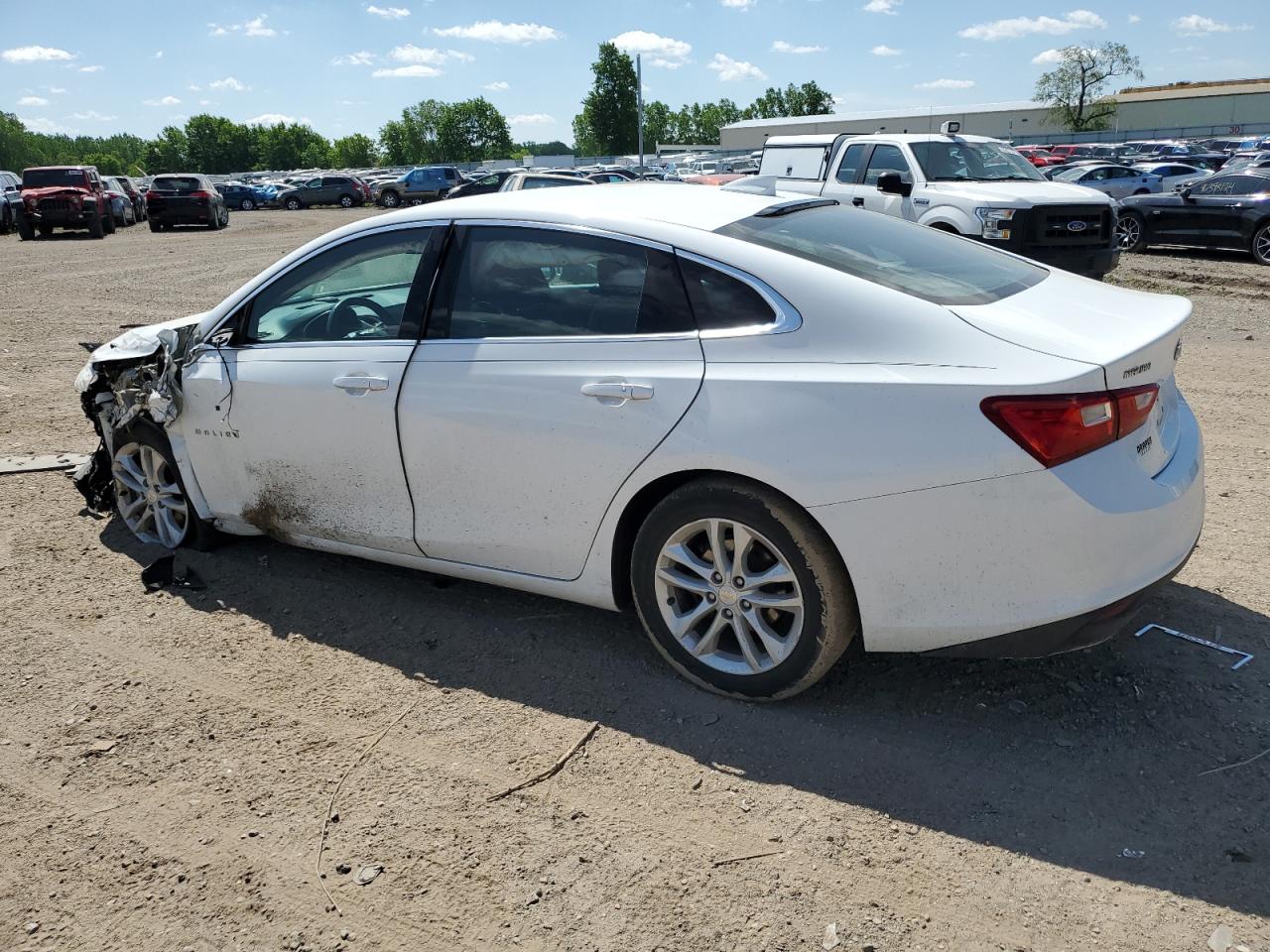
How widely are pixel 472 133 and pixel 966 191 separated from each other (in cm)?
13134

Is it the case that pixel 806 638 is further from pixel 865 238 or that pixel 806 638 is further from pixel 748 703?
pixel 865 238

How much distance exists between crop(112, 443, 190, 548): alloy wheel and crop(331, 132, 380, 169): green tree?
513 ft

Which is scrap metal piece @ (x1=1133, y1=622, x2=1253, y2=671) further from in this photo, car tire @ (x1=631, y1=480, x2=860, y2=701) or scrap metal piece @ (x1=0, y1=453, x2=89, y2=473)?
scrap metal piece @ (x1=0, y1=453, x2=89, y2=473)

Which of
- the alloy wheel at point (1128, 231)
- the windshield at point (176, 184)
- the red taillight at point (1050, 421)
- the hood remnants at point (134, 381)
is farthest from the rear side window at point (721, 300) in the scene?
the windshield at point (176, 184)

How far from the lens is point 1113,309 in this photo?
337 centimetres

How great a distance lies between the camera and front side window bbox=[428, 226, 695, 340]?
341 centimetres

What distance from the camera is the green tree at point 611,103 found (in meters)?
96.6

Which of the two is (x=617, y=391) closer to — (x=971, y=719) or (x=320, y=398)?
(x=320, y=398)

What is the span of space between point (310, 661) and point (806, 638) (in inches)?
77.6

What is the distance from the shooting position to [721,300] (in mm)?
3277

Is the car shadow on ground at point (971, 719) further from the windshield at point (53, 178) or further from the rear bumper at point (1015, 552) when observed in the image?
the windshield at point (53, 178)

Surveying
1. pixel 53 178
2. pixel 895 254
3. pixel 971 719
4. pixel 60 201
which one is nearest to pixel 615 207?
pixel 895 254

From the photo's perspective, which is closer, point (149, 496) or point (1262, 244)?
point (149, 496)

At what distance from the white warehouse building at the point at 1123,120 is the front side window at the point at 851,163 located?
A: 7606cm
